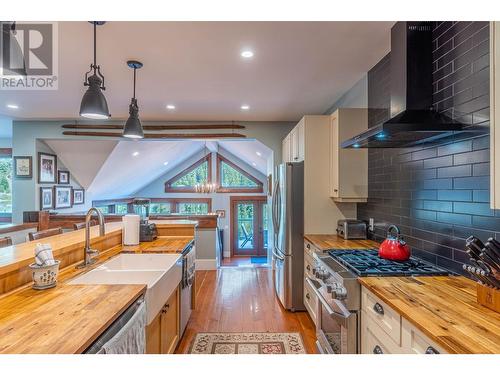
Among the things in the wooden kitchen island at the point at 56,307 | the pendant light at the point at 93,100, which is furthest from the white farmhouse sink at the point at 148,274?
the pendant light at the point at 93,100

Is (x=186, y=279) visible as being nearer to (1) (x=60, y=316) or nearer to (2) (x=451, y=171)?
(1) (x=60, y=316)

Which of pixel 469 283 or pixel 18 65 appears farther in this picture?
pixel 469 283

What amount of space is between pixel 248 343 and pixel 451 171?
7.26 feet

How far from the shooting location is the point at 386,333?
4.73 feet

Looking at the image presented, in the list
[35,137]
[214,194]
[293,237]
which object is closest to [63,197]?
[35,137]

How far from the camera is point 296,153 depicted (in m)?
3.86

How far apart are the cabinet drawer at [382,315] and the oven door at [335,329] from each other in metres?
0.14

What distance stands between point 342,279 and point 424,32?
71.2 inches

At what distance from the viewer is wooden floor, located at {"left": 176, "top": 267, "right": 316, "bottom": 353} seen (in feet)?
9.72

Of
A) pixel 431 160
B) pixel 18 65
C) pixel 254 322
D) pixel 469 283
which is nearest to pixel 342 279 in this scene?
pixel 469 283

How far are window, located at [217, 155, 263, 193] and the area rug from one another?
6882 mm

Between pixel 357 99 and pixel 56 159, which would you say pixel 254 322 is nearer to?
pixel 357 99

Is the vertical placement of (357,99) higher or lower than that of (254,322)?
higher

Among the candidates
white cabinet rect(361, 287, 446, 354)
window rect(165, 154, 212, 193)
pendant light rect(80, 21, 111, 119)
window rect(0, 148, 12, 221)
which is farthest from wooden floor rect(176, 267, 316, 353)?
window rect(0, 148, 12, 221)
